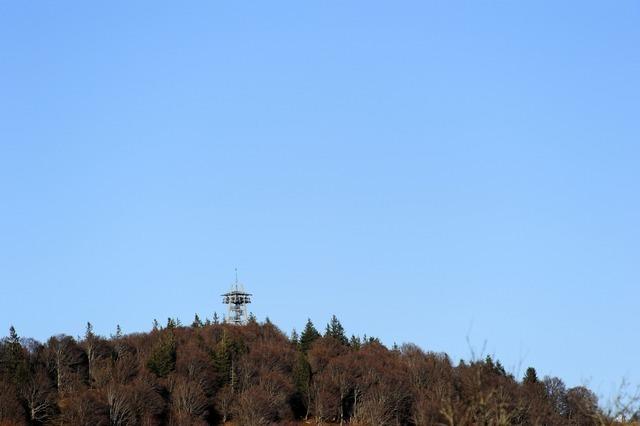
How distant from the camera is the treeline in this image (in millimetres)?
126062

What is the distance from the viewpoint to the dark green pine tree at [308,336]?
179m

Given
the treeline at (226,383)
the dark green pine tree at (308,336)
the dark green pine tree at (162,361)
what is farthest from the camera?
the dark green pine tree at (308,336)

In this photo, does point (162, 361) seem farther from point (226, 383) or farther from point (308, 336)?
point (308, 336)

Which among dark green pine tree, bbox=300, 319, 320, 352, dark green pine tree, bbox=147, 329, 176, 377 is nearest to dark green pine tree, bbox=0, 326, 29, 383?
dark green pine tree, bbox=147, 329, 176, 377

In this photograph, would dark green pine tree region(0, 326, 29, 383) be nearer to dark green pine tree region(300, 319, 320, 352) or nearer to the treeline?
the treeline

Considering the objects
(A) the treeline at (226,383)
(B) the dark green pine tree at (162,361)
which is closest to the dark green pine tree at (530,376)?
(A) the treeline at (226,383)

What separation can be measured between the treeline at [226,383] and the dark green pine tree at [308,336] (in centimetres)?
134

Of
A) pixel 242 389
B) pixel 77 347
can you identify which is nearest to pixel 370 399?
pixel 242 389

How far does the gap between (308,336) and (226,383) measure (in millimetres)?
36695

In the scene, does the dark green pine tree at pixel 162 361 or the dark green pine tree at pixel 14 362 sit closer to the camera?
the dark green pine tree at pixel 14 362

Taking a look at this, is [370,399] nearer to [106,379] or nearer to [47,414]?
[106,379]

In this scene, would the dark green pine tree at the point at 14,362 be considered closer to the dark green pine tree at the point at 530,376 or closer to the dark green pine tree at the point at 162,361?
the dark green pine tree at the point at 162,361

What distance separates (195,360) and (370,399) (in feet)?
82.3

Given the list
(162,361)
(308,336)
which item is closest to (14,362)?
(162,361)
